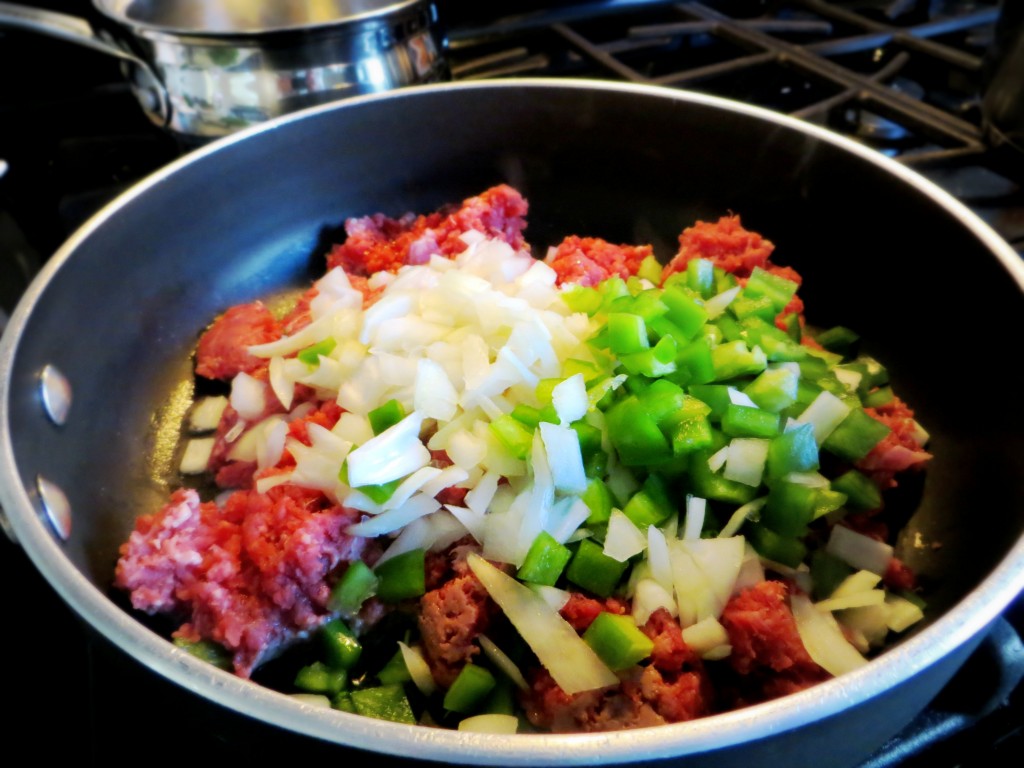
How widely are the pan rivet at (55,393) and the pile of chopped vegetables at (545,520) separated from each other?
0.20m

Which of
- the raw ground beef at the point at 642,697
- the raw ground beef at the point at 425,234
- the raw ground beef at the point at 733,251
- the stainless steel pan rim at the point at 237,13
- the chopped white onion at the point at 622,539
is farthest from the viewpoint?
the stainless steel pan rim at the point at 237,13

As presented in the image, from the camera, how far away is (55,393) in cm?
111

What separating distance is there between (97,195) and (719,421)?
1418mm

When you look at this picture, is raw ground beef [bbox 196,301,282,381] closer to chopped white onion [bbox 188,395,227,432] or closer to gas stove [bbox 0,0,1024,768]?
chopped white onion [bbox 188,395,227,432]

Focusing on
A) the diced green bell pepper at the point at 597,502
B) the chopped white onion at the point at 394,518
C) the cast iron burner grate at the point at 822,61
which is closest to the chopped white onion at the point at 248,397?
the chopped white onion at the point at 394,518

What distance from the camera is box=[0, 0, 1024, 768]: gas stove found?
1.31 m

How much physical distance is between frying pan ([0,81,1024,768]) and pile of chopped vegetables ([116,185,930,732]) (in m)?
0.10

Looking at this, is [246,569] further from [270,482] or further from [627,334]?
[627,334]

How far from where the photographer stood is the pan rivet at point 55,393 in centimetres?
108

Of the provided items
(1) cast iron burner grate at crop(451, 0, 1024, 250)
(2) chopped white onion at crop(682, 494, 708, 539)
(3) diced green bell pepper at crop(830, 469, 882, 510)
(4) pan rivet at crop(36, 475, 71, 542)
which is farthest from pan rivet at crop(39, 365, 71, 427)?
(1) cast iron burner grate at crop(451, 0, 1024, 250)

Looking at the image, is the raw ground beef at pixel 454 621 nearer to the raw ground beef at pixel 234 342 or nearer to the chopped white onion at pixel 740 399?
the chopped white onion at pixel 740 399

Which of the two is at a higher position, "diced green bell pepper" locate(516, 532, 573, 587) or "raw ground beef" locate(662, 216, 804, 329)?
"raw ground beef" locate(662, 216, 804, 329)

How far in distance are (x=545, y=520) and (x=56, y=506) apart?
2.08ft

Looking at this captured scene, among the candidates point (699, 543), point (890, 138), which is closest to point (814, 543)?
point (699, 543)
